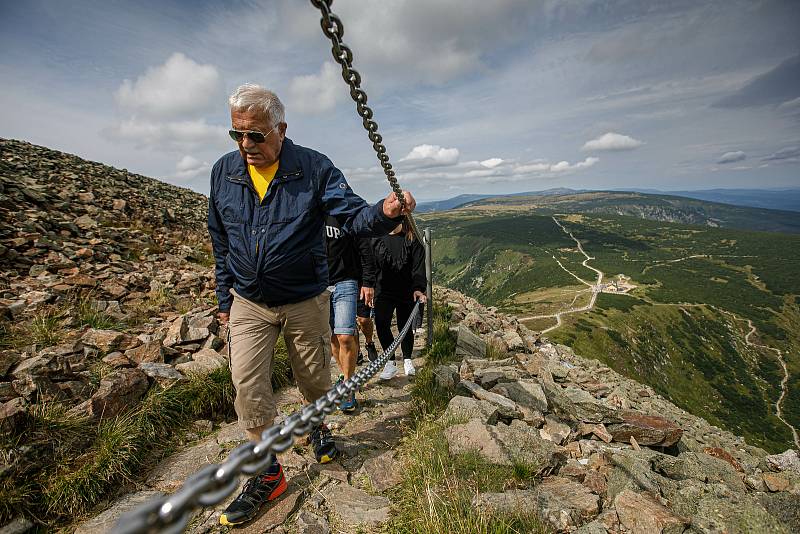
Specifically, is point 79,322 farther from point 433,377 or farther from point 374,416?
point 433,377

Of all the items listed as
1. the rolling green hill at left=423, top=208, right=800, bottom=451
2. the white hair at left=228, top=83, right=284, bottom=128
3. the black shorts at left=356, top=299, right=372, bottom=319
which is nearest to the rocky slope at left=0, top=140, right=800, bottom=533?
the black shorts at left=356, top=299, right=372, bottom=319

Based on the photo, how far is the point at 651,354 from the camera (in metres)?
98.4

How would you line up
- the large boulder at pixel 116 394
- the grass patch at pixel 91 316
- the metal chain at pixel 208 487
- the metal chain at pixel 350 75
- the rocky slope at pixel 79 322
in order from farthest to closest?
the grass patch at pixel 91 316
the large boulder at pixel 116 394
the rocky slope at pixel 79 322
the metal chain at pixel 350 75
the metal chain at pixel 208 487

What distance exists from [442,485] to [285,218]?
2.53 metres

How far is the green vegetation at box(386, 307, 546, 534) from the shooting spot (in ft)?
8.58

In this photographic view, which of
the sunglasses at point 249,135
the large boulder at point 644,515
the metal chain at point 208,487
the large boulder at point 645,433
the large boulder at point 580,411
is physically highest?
the sunglasses at point 249,135

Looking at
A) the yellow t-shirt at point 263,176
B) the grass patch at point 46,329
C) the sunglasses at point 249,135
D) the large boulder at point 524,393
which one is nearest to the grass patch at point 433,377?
the large boulder at point 524,393

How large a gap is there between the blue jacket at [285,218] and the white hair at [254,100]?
0.32m

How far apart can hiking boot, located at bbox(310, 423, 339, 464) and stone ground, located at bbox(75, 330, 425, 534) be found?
0.09 meters

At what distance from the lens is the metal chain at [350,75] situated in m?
1.79

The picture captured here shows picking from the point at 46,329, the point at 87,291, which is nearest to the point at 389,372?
the point at 46,329

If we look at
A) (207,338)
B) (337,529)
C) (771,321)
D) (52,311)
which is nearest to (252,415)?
(337,529)

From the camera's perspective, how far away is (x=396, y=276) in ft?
19.4

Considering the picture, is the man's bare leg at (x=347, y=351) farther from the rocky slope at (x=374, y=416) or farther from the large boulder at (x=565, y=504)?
the large boulder at (x=565, y=504)
